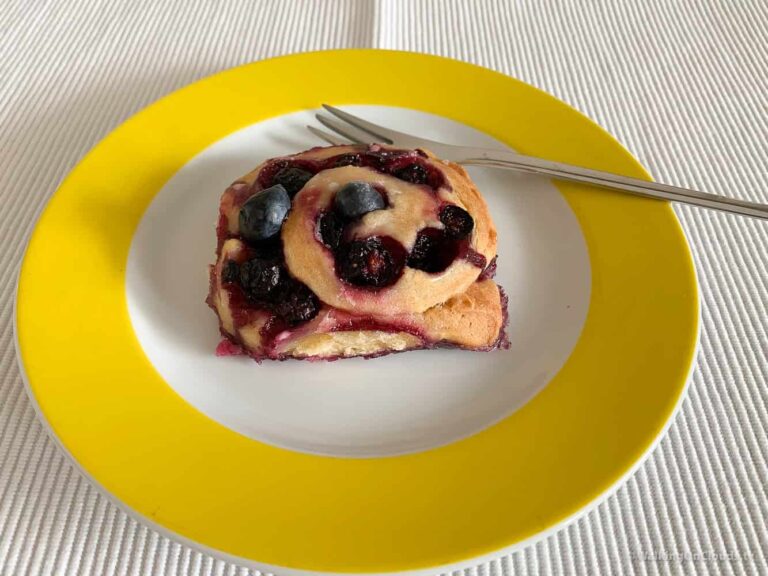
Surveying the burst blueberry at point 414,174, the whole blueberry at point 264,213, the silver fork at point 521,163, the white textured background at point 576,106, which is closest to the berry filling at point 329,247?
the whole blueberry at point 264,213

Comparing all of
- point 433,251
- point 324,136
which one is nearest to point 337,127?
point 324,136

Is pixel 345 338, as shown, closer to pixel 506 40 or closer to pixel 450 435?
pixel 450 435

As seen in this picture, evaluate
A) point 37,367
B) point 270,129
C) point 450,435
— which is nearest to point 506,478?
point 450,435

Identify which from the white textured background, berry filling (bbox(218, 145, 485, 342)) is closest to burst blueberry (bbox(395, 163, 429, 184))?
berry filling (bbox(218, 145, 485, 342))

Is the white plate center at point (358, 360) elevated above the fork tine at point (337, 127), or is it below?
below

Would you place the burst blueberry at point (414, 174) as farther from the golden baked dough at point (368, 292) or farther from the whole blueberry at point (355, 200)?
the whole blueberry at point (355, 200)

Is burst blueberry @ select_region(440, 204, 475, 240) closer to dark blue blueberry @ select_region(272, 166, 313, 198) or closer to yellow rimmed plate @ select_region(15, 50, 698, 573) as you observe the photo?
yellow rimmed plate @ select_region(15, 50, 698, 573)

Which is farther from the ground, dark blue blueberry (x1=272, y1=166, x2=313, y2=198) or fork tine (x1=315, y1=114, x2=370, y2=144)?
fork tine (x1=315, y1=114, x2=370, y2=144)
